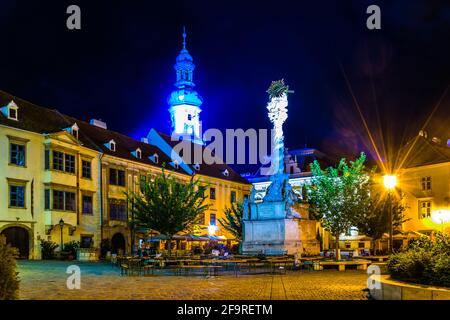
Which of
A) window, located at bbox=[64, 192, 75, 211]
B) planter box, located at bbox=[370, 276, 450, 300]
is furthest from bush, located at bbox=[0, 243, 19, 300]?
window, located at bbox=[64, 192, 75, 211]

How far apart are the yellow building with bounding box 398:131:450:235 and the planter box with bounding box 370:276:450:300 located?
37.4m

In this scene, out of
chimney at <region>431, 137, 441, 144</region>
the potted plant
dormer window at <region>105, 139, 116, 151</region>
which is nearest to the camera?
the potted plant

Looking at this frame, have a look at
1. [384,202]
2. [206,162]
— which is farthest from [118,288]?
[206,162]

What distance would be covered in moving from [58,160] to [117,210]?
853cm

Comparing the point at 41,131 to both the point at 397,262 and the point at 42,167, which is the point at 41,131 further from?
the point at 397,262

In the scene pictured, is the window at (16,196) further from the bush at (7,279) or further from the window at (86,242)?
the bush at (7,279)

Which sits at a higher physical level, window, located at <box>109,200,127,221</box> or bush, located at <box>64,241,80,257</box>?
A: window, located at <box>109,200,127,221</box>

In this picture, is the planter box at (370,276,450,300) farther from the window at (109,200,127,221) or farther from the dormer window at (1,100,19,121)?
the window at (109,200,127,221)

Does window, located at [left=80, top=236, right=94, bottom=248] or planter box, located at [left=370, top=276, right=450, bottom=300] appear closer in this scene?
planter box, located at [left=370, top=276, right=450, bottom=300]

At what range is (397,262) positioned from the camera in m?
13.7

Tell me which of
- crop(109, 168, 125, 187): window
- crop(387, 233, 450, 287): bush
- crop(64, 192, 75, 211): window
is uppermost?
crop(109, 168, 125, 187): window

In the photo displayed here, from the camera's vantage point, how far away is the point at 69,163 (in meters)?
41.3

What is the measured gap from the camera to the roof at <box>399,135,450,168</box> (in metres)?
50.6

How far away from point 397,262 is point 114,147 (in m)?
37.2
